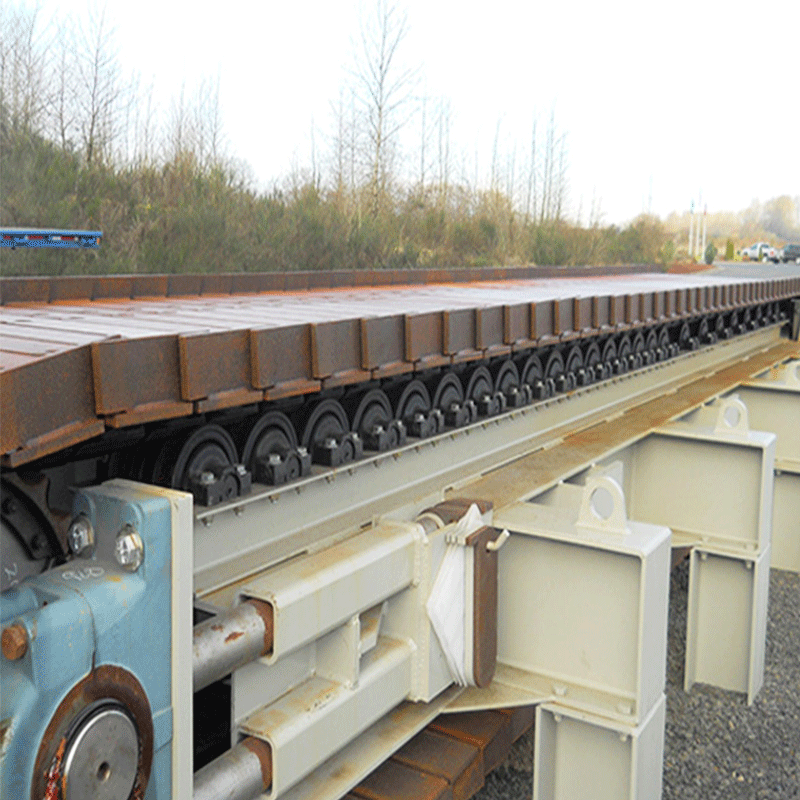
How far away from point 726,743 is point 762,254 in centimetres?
4861

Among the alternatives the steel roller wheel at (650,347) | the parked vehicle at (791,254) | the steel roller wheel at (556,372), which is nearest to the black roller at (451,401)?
the steel roller wheel at (556,372)

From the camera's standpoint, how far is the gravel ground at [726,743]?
216 inches

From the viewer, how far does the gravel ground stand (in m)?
5.48

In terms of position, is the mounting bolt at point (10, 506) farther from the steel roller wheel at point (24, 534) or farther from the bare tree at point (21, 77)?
the bare tree at point (21, 77)

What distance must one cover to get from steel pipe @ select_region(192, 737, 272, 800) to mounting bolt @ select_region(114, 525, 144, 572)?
0.89 meters

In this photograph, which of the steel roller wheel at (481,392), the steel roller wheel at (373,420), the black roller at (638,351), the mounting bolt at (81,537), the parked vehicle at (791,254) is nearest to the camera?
the mounting bolt at (81,537)

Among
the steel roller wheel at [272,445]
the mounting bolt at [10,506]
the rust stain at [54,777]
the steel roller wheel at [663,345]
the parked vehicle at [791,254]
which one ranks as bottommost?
the rust stain at [54,777]

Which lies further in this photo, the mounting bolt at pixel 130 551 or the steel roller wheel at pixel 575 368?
the steel roller wheel at pixel 575 368

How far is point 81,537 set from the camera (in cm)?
251

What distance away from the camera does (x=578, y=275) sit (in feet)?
49.1

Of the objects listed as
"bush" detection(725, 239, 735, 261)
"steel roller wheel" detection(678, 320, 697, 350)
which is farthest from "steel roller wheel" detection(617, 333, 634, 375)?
"bush" detection(725, 239, 735, 261)

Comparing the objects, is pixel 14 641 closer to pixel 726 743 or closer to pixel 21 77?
pixel 726 743

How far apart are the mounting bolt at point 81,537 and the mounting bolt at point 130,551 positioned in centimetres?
15

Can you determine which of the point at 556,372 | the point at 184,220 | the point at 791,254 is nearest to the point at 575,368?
the point at 556,372
